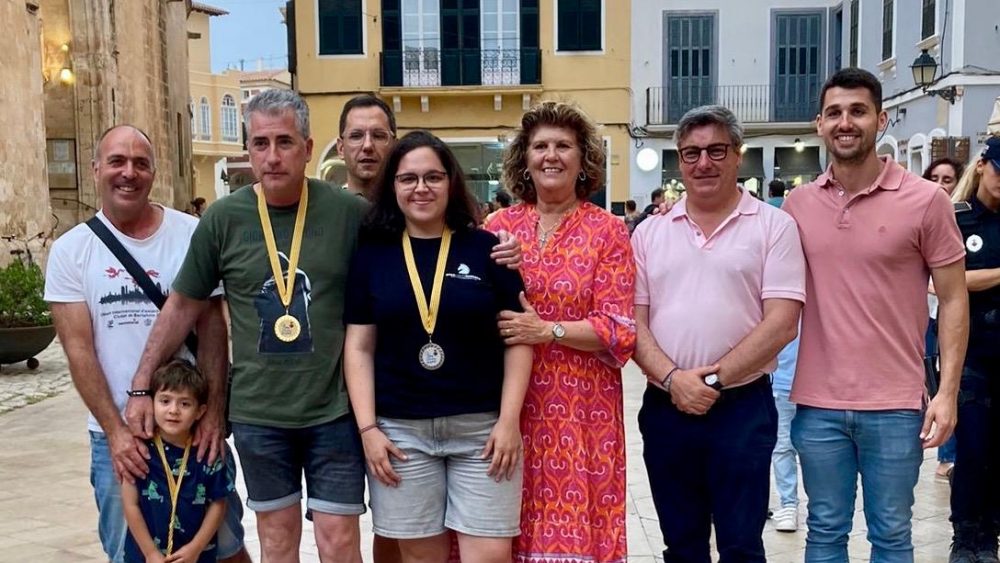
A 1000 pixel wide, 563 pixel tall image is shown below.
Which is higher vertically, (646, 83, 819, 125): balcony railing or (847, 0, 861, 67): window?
(847, 0, 861, 67): window

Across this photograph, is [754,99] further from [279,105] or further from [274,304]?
[274,304]

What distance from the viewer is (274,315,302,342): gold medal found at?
2926 mm

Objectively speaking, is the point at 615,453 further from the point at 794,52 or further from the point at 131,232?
the point at 794,52

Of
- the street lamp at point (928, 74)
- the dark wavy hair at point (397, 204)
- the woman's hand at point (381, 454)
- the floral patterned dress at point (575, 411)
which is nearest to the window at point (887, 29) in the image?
the street lamp at point (928, 74)

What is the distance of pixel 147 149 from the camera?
124 inches

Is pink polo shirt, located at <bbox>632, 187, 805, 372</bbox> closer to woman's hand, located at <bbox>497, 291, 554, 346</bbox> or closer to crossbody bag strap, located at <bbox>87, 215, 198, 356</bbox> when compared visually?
woman's hand, located at <bbox>497, 291, 554, 346</bbox>

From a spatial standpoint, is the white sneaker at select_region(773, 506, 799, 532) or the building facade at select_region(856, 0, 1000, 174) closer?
the white sneaker at select_region(773, 506, 799, 532)

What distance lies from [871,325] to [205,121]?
169 feet

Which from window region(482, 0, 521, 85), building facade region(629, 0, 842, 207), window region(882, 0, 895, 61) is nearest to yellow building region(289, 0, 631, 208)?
window region(482, 0, 521, 85)

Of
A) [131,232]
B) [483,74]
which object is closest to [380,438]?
[131,232]

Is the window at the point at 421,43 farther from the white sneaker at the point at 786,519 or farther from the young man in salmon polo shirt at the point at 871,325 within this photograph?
the young man in salmon polo shirt at the point at 871,325

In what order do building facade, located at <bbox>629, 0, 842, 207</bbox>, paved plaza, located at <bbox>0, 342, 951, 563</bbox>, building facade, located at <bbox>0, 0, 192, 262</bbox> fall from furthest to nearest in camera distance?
1. building facade, located at <bbox>629, 0, 842, 207</bbox>
2. building facade, located at <bbox>0, 0, 192, 262</bbox>
3. paved plaza, located at <bbox>0, 342, 951, 563</bbox>

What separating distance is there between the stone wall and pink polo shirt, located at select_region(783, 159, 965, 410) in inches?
434

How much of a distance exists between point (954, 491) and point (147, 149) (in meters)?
3.85
